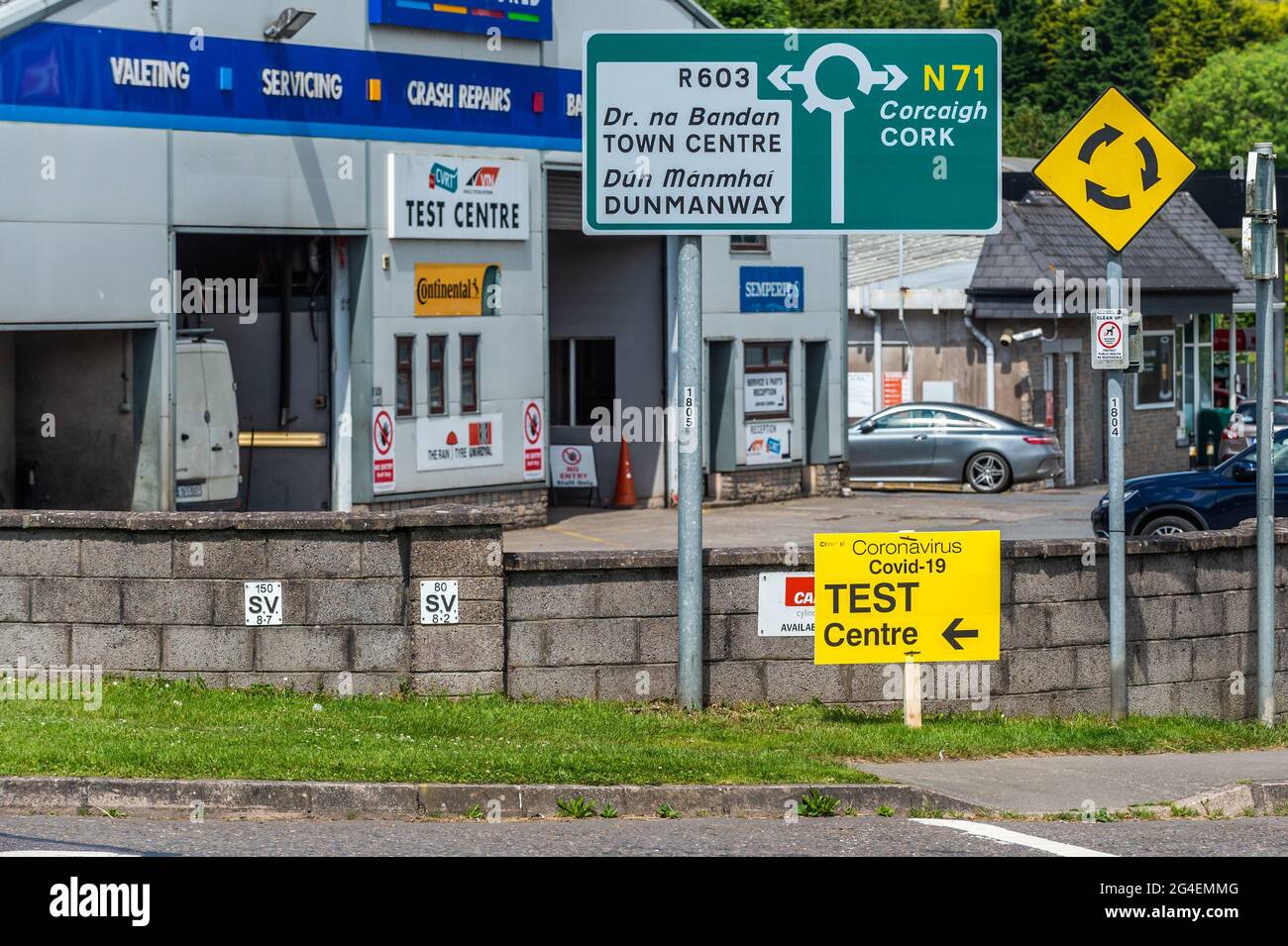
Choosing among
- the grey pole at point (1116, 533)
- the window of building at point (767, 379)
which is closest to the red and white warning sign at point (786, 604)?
the grey pole at point (1116, 533)

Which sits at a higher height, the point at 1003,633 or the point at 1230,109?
the point at 1230,109

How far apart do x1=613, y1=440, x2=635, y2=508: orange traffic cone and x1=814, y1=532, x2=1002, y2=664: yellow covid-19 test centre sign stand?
1484cm

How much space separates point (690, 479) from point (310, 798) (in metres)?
4.10

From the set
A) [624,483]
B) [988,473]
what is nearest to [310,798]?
[624,483]

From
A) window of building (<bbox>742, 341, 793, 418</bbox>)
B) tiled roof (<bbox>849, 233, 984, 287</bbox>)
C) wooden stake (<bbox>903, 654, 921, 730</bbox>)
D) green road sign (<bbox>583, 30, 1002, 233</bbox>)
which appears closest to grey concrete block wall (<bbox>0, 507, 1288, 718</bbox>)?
wooden stake (<bbox>903, 654, 921, 730</bbox>)

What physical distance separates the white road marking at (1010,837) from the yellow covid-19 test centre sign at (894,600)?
2452mm

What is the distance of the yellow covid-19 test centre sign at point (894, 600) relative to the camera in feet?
41.0

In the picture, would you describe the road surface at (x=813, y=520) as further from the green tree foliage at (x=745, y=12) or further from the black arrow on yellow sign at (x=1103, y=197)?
the green tree foliage at (x=745, y=12)

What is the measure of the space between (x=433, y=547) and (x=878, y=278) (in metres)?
26.2

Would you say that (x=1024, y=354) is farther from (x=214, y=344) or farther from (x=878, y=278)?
(x=214, y=344)

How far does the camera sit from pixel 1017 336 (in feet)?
113

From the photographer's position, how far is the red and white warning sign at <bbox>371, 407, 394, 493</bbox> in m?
22.9

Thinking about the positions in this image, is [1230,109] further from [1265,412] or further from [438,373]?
[1265,412]
